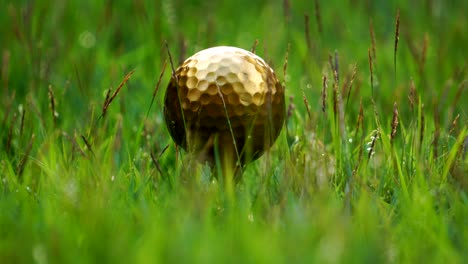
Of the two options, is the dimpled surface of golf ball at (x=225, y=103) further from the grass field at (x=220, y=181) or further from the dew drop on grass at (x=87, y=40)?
the dew drop on grass at (x=87, y=40)

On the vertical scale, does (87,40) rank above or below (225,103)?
below

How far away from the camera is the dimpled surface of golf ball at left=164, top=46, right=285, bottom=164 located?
2178mm

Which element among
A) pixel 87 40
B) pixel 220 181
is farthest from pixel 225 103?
pixel 87 40

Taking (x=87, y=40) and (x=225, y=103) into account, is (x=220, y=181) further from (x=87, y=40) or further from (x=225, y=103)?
(x=87, y=40)

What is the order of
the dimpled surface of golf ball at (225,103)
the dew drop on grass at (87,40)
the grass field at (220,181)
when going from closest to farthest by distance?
the grass field at (220,181)
the dimpled surface of golf ball at (225,103)
the dew drop on grass at (87,40)

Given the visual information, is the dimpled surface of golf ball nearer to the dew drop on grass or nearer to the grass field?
the grass field

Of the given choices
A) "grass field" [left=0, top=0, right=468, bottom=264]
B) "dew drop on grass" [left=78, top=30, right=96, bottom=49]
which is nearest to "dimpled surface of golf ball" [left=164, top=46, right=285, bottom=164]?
"grass field" [left=0, top=0, right=468, bottom=264]

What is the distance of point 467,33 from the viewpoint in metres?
4.38

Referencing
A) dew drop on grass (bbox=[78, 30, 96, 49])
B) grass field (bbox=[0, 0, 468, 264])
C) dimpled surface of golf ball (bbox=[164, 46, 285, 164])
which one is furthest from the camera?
A: dew drop on grass (bbox=[78, 30, 96, 49])

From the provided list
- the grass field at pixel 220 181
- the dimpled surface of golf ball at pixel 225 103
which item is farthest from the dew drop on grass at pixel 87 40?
the dimpled surface of golf ball at pixel 225 103

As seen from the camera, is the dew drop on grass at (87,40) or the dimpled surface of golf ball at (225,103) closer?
the dimpled surface of golf ball at (225,103)

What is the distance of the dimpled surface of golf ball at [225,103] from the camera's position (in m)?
2.18

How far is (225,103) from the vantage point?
2178 millimetres

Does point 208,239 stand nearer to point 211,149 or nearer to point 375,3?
point 211,149
